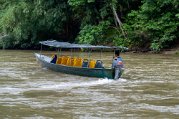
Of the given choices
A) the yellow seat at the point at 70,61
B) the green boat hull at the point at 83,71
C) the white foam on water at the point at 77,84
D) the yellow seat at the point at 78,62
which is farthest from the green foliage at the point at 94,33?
the white foam on water at the point at 77,84

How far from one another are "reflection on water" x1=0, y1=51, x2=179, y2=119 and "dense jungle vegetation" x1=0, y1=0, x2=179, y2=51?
43.7ft

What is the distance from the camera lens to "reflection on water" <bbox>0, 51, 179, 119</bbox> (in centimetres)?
1410

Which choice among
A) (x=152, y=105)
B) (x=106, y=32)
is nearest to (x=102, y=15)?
(x=106, y=32)

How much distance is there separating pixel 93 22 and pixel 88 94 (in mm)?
28826

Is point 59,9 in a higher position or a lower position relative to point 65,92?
higher

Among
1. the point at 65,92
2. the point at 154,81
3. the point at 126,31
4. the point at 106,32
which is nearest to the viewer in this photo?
the point at 65,92

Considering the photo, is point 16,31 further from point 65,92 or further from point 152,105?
point 152,105

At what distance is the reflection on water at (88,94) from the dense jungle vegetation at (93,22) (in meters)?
13.3

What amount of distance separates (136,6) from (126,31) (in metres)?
4.82

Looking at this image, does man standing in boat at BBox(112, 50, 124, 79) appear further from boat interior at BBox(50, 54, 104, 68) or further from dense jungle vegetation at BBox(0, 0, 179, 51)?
dense jungle vegetation at BBox(0, 0, 179, 51)

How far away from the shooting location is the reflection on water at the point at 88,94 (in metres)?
14.1

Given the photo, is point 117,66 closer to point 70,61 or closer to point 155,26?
point 70,61

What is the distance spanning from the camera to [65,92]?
725 inches

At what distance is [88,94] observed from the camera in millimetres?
17922
